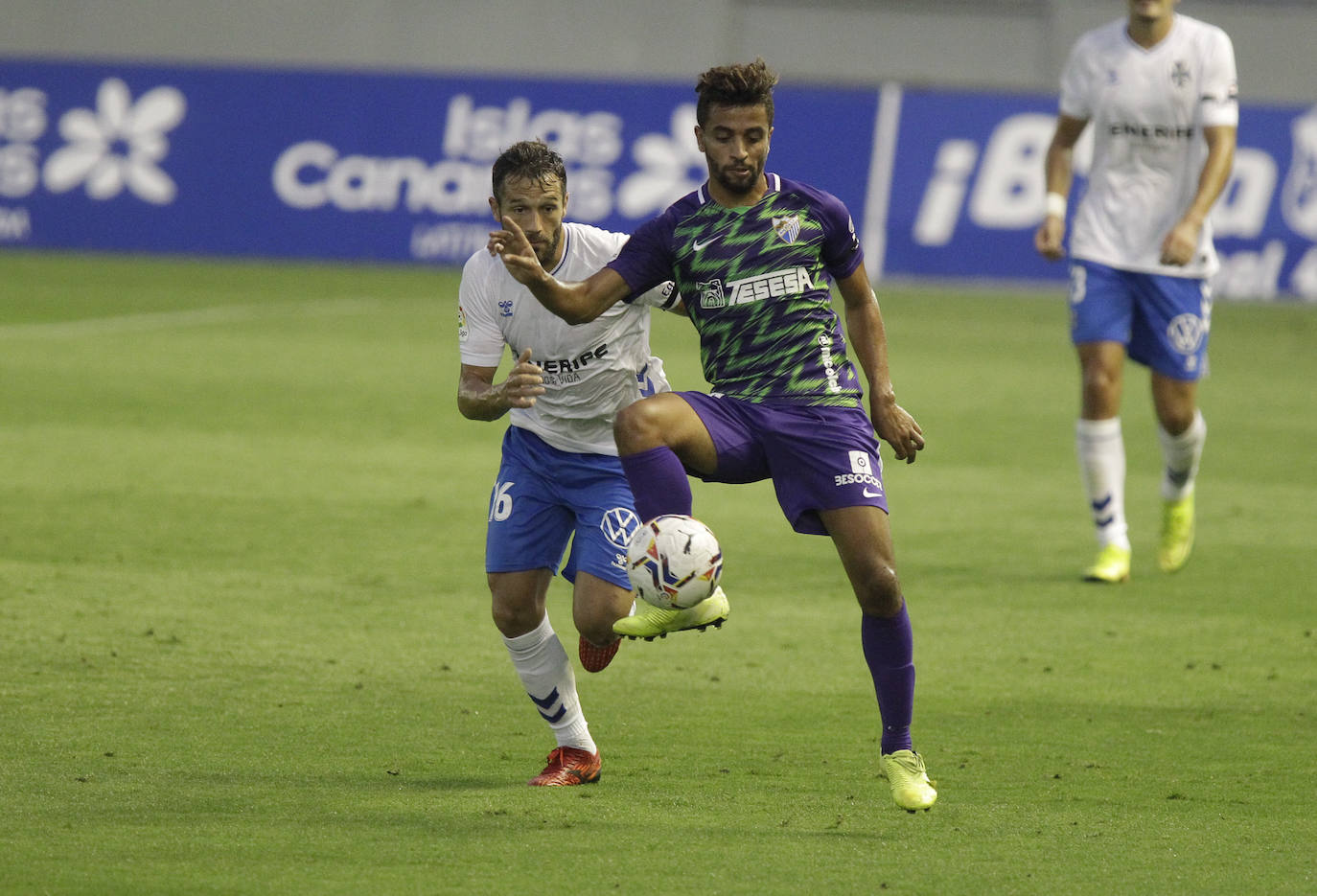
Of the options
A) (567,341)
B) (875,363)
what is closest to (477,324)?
(567,341)

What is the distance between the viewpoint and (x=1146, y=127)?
8477 mm

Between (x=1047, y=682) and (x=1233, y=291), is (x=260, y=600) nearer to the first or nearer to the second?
(x=1047, y=682)

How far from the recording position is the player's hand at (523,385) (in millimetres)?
4727

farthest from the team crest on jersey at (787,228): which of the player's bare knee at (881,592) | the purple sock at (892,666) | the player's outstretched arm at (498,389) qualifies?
the purple sock at (892,666)

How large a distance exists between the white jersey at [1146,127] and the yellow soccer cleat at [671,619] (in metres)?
4.37

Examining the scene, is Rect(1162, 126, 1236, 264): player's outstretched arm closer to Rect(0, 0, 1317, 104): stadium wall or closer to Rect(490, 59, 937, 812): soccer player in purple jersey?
Rect(490, 59, 937, 812): soccer player in purple jersey

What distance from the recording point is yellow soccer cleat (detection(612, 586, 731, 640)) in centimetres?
460

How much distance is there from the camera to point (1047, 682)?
6246 millimetres

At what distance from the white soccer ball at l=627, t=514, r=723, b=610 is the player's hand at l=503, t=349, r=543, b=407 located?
465 mm

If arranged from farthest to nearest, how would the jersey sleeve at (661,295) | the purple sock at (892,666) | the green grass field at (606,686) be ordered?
1. the jersey sleeve at (661,295)
2. the purple sock at (892,666)
3. the green grass field at (606,686)

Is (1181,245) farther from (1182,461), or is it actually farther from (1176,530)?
(1176,530)

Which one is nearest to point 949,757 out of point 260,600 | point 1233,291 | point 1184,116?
point 260,600

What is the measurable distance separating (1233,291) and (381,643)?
17.7 metres

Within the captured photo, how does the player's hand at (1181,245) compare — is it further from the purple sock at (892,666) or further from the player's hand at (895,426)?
the purple sock at (892,666)
